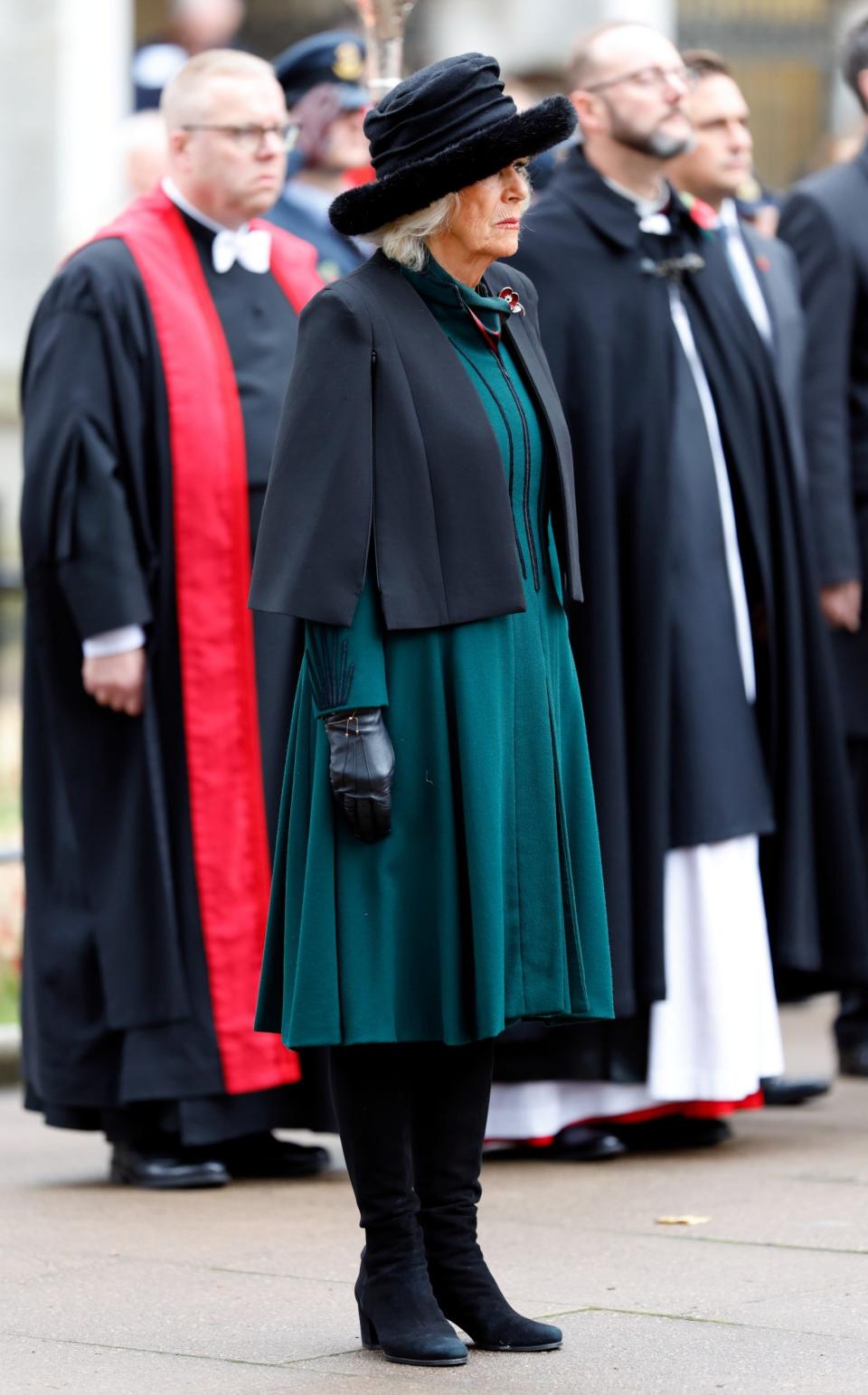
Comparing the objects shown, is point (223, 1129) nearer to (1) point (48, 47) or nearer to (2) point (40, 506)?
(2) point (40, 506)

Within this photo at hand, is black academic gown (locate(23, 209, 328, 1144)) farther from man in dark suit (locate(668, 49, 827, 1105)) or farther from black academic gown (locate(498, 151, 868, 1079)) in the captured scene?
man in dark suit (locate(668, 49, 827, 1105))

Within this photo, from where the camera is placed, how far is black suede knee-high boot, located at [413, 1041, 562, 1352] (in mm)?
4355

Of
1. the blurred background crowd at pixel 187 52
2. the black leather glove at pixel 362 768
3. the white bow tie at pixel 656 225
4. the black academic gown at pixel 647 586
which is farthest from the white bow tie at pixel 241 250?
the blurred background crowd at pixel 187 52

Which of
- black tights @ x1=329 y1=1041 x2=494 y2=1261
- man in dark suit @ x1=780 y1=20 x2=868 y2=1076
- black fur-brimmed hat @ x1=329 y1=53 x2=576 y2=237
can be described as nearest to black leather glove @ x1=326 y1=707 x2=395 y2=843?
black tights @ x1=329 y1=1041 x2=494 y2=1261

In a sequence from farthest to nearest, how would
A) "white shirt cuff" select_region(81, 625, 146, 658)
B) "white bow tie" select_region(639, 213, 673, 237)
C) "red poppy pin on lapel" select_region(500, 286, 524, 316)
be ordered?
1. "white bow tie" select_region(639, 213, 673, 237)
2. "white shirt cuff" select_region(81, 625, 146, 658)
3. "red poppy pin on lapel" select_region(500, 286, 524, 316)

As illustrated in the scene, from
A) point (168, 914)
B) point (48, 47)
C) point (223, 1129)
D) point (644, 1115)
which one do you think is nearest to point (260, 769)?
point (168, 914)

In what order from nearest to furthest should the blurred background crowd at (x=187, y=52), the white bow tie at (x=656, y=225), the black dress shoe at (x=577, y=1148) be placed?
the black dress shoe at (x=577, y=1148) → the white bow tie at (x=656, y=225) → the blurred background crowd at (x=187, y=52)

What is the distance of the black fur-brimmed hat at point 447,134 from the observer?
433cm

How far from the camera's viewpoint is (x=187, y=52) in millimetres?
13219

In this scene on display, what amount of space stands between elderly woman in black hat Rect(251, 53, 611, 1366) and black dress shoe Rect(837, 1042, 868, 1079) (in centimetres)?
300

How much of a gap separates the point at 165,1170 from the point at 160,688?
104cm

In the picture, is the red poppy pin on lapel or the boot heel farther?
the red poppy pin on lapel

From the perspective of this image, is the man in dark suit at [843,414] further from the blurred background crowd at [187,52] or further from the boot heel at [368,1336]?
the blurred background crowd at [187,52]

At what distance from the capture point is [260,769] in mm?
6180
